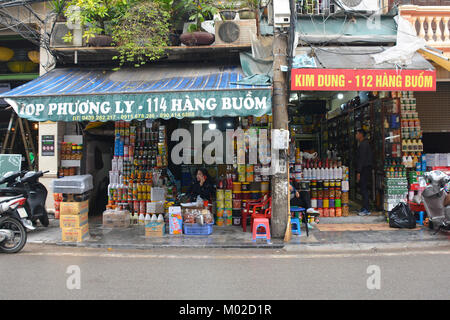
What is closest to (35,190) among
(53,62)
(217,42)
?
(53,62)

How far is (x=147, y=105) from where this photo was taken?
316 inches

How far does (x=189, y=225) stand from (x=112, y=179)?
9.89 ft

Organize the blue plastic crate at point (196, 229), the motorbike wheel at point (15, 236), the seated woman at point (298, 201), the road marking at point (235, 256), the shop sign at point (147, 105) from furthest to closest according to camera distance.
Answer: the seated woman at point (298, 201) → the blue plastic crate at point (196, 229) → the shop sign at point (147, 105) → the motorbike wheel at point (15, 236) → the road marking at point (235, 256)

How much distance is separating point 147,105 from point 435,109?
9.44 metres

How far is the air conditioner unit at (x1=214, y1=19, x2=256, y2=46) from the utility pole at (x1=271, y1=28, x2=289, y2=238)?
1518mm

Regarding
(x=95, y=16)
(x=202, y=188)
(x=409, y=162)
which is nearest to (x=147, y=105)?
(x=202, y=188)

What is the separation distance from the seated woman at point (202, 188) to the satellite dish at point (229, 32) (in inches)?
137

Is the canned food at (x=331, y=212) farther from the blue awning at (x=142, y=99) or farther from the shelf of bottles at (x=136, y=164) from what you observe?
the shelf of bottles at (x=136, y=164)

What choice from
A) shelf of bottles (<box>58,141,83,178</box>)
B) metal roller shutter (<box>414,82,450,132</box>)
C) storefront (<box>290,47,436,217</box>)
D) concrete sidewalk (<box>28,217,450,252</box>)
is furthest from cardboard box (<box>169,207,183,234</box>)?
metal roller shutter (<box>414,82,450,132</box>)

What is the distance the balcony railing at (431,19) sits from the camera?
983 centimetres

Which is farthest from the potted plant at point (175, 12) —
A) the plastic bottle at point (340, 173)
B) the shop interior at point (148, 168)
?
the plastic bottle at point (340, 173)

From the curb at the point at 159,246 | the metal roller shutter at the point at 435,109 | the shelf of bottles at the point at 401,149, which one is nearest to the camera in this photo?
the curb at the point at 159,246

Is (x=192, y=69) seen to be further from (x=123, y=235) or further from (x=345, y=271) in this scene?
(x=345, y=271)

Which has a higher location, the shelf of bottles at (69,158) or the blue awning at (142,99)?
the blue awning at (142,99)
